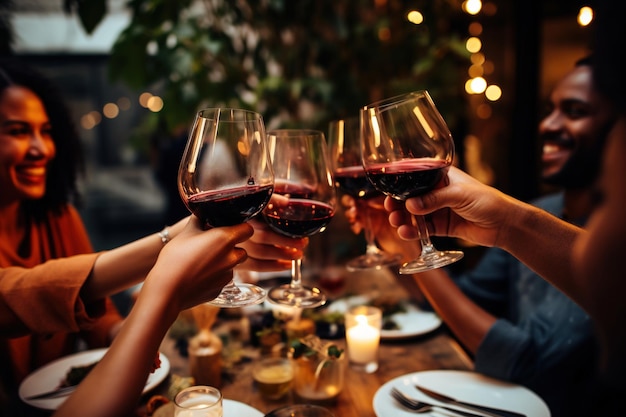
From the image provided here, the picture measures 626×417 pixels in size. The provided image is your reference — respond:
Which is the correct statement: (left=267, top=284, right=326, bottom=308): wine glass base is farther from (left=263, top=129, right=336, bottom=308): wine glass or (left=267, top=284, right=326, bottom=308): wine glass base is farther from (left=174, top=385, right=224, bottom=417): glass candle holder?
(left=174, top=385, right=224, bottom=417): glass candle holder

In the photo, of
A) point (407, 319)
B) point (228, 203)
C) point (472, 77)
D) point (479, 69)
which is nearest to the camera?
point (228, 203)

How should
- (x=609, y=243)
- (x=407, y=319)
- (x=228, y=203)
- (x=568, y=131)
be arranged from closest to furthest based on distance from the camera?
(x=609, y=243) < (x=228, y=203) < (x=407, y=319) < (x=568, y=131)

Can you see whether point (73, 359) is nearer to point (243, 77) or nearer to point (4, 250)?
point (4, 250)

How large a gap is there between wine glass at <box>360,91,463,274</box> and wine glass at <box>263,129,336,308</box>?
0.12 metres

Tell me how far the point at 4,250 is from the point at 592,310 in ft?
5.22

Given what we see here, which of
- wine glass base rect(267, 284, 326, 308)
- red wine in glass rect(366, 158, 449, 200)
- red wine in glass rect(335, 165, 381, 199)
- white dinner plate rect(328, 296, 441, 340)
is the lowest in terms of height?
white dinner plate rect(328, 296, 441, 340)

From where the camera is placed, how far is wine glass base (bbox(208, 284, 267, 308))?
2.88 feet

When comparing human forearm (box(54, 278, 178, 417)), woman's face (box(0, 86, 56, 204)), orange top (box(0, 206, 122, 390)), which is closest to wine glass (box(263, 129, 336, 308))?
human forearm (box(54, 278, 178, 417))

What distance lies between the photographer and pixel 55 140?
1.81 m

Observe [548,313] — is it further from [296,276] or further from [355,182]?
[296,276]

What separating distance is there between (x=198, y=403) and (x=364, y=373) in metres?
0.50

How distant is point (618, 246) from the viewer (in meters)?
0.43

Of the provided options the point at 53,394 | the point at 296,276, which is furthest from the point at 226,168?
the point at 53,394

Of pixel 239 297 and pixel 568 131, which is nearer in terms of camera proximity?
pixel 239 297
